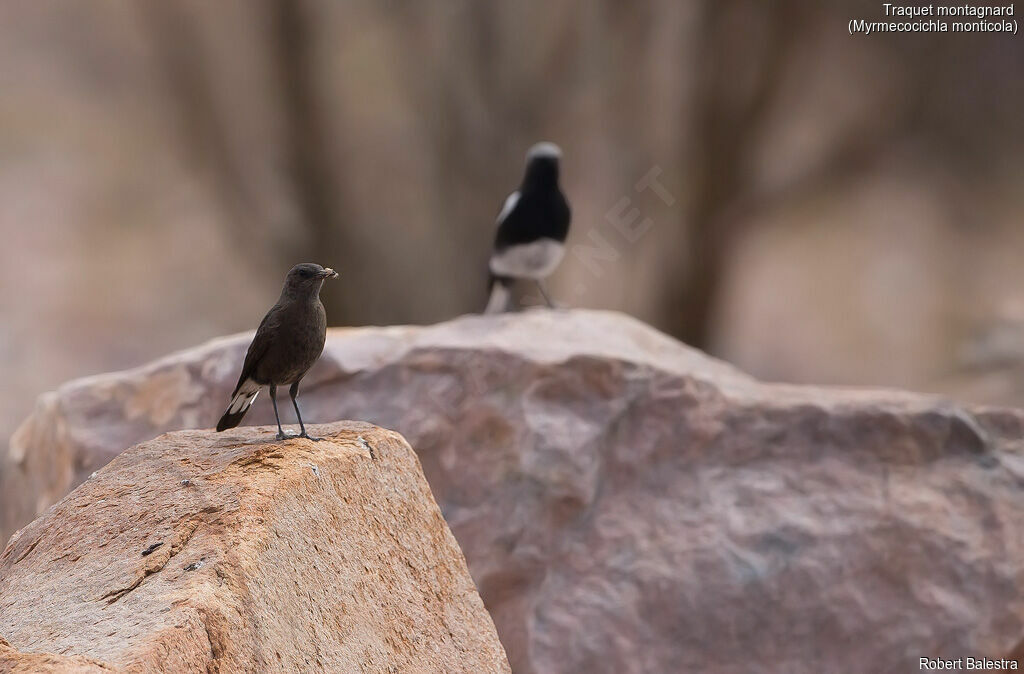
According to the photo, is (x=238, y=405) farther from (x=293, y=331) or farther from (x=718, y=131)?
(x=718, y=131)

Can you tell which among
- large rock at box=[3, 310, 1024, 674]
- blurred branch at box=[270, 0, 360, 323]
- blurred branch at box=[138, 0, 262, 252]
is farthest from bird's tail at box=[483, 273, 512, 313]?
blurred branch at box=[138, 0, 262, 252]

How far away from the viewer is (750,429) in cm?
354

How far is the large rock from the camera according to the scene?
3293mm

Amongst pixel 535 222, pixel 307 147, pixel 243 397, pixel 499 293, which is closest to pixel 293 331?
pixel 243 397

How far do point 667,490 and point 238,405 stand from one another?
1.65 metres

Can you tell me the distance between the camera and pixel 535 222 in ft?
13.9

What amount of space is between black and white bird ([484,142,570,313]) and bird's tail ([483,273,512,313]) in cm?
19

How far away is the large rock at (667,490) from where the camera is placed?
3293 millimetres

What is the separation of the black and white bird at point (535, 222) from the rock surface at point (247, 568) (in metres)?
2.11

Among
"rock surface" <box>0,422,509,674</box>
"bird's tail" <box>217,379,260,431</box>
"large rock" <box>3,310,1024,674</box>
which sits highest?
"bird's tail" <box>217,379,260,431</box>

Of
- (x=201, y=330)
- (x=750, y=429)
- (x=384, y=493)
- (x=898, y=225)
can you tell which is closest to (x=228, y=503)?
(x=384, y=493)

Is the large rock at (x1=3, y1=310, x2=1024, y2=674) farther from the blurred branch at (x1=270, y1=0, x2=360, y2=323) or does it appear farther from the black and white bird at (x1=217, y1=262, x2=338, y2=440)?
the blurred branch at (x1=270, y1=0, x2=360, y2=323)

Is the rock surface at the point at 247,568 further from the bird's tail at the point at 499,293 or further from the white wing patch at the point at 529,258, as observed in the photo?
the bird's tail at the point at 499,293

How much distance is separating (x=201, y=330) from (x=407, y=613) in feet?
14.8
